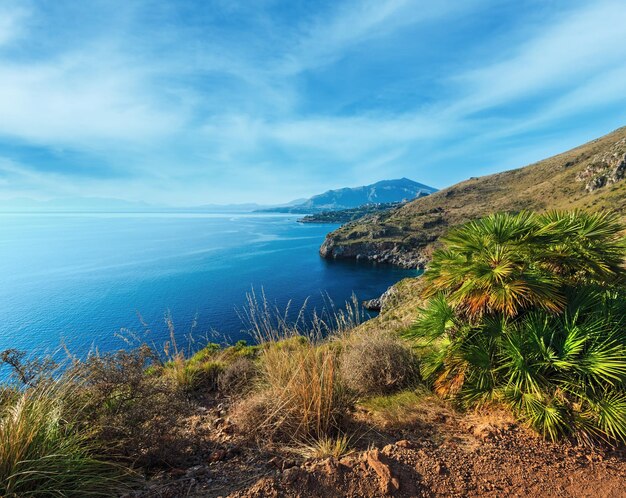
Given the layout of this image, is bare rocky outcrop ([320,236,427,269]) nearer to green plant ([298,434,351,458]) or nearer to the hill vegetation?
the hill vegetation

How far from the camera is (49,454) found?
250cm

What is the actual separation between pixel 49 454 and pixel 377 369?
4.18 m

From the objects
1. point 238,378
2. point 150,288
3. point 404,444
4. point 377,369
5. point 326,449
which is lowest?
point 150,288

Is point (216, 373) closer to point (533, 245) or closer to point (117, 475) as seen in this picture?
point (117, 475)

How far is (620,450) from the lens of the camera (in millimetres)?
3154

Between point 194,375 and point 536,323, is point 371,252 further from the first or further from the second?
point 536,323

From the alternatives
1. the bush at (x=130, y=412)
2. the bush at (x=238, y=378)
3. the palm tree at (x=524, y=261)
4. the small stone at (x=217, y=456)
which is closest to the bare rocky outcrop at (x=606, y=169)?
the palm tree at (x=524, y=261)

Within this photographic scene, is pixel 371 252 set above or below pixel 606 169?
below

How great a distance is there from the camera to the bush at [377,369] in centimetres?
494

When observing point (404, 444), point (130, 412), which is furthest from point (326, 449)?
point (130, 412)

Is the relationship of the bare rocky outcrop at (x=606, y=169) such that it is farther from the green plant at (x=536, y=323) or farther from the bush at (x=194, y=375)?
the bush at (x=194, y=375)

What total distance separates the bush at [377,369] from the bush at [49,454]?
3259 millimetres

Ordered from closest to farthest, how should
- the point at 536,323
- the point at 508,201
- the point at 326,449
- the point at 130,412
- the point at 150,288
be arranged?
the point at 326,449
the point at 130,412
the point at 536,323
the point at 150,288
the point at 508,201

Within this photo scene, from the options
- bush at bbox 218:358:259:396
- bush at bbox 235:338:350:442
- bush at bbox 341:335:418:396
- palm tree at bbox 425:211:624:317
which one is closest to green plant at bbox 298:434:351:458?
bush at bbox 235:338:350:442
